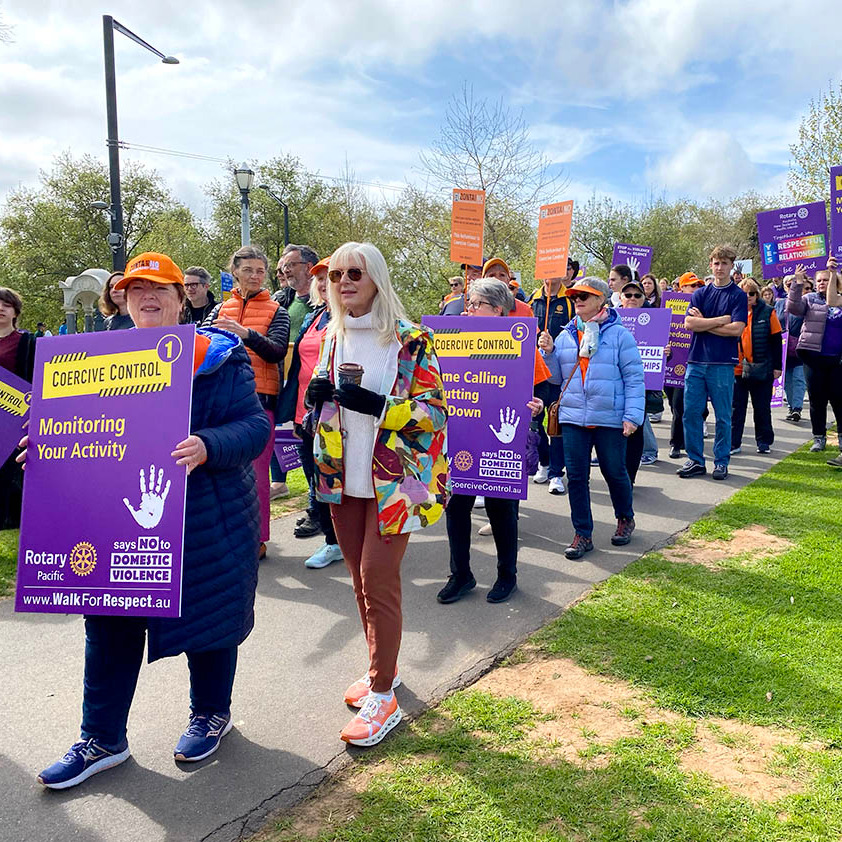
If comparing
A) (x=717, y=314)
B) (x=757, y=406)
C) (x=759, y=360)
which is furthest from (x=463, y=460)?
(x=757, y=406)

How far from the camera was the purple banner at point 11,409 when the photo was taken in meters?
4.92

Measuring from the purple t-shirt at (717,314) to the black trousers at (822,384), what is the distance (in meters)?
1.89

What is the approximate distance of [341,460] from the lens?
3342 mm

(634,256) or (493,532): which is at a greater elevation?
(634,256)

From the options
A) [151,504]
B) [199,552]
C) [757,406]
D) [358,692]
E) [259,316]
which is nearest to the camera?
[151,504]

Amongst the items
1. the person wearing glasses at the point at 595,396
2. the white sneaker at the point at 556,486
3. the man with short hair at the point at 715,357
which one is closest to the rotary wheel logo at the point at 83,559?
the person wearing glasses at the point at 595,396

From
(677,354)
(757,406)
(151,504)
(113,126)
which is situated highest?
(113,126)

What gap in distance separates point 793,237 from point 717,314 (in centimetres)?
319

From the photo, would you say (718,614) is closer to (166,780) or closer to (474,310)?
(474,310)

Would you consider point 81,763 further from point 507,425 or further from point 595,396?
point 595,396

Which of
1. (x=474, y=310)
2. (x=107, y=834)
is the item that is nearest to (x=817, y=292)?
(x=474, y=310)

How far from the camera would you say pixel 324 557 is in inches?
224

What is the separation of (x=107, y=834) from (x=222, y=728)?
2.11ft

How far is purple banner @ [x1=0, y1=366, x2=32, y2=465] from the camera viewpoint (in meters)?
4.92
